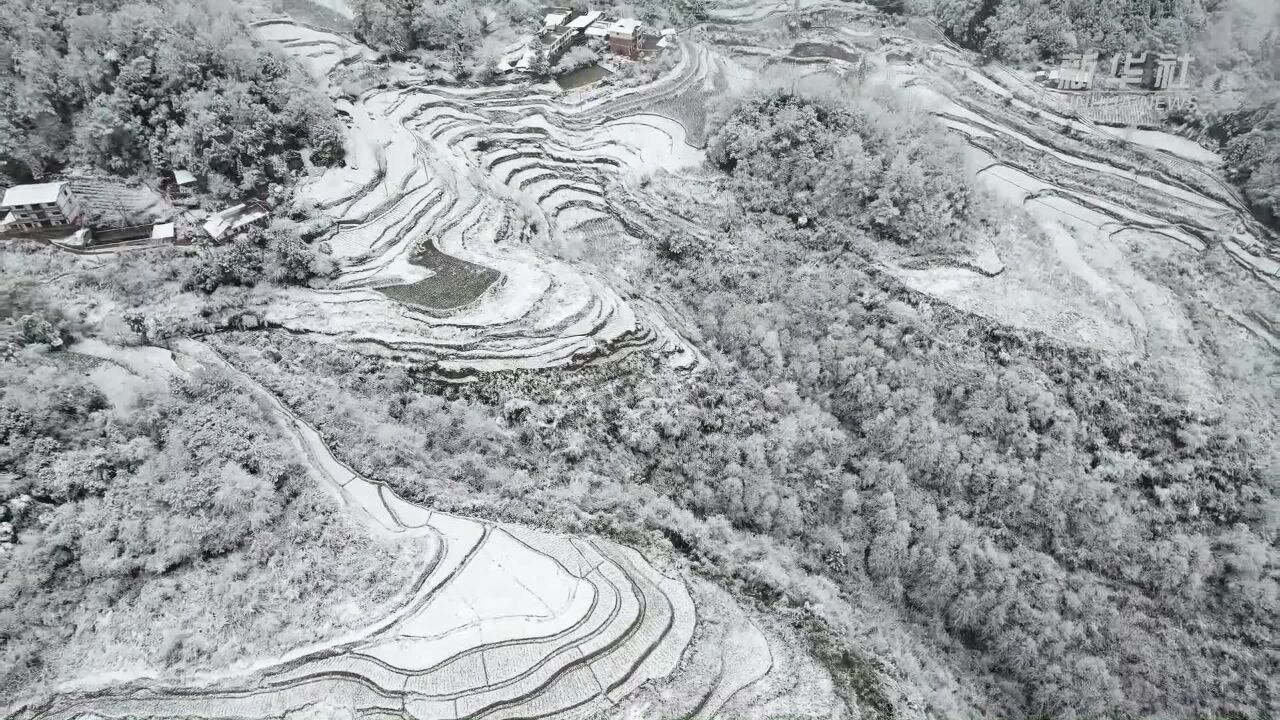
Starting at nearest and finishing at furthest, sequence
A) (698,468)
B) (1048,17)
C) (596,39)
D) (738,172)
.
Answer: (698,468) < (738,172) < (1048,17) < (596,39)

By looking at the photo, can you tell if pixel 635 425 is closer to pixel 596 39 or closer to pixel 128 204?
pixel 128 204

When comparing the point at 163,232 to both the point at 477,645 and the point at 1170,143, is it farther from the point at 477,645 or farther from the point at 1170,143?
the point at 1170,143

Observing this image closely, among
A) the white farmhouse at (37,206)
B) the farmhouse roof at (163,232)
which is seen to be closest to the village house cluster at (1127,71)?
the farmhouse roof at (163,232)

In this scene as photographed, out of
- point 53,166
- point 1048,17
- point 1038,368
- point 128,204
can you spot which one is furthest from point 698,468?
point 1048,17

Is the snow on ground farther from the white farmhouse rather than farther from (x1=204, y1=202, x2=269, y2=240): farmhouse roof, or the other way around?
the white farmhouse

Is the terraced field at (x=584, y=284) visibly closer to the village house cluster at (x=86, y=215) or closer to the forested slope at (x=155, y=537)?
the forested slope at (x=155, y=537)

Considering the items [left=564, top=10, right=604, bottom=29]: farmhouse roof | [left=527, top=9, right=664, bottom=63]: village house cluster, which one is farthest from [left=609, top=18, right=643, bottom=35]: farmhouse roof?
[left=564, top=10, right=604, bottom=29]: farmhouse roof

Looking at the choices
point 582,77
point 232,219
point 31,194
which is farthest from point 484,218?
point 31,194
